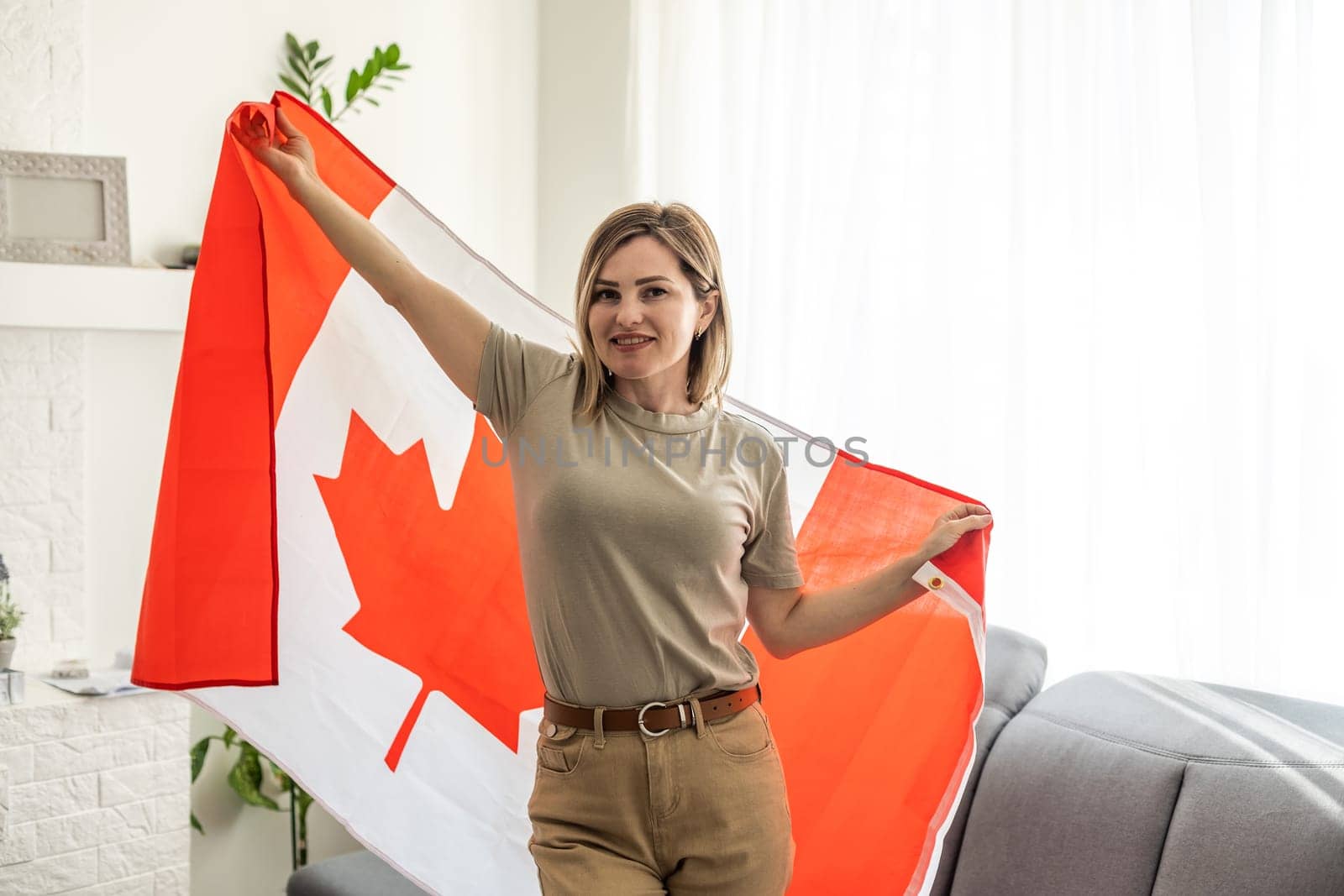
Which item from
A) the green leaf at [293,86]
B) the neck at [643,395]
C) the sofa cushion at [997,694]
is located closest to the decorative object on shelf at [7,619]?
the green leaf at [293,86]

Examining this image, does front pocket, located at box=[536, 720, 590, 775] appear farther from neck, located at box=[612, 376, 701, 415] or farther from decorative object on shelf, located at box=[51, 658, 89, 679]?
decorative object on shelf, located at box=[51, 658, 89, 679]

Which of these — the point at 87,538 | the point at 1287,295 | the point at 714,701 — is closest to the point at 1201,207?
the point at 1287,295

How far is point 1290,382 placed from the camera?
2109mm

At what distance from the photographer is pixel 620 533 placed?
56.5 inches

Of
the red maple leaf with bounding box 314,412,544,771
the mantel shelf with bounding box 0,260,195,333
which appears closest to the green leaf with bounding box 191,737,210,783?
the mantel shelf with bounding box 0,260,195,333

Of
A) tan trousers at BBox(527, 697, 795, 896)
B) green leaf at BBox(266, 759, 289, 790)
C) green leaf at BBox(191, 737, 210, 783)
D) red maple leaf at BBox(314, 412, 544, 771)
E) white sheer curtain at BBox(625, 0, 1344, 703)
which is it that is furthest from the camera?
green leaf at BBox(266, 759, 289, 790)

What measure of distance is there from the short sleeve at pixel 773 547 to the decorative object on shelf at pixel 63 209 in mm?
1913

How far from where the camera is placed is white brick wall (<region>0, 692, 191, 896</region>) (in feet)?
8.35

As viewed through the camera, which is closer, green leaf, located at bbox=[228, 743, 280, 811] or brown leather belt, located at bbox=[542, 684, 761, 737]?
brown leather belt, located at bbox=[542, 684, 761, 737]

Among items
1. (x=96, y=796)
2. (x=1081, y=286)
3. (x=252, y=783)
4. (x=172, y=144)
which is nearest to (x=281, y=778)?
(x=252, y=783)

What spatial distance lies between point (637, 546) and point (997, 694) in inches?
45.4

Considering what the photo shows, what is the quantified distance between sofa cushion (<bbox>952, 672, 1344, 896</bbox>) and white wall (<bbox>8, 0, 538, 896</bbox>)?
212cm

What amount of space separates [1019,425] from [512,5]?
2.28m

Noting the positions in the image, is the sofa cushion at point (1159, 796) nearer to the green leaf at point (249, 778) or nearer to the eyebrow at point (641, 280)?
the eyebrow at point (641, 280)
